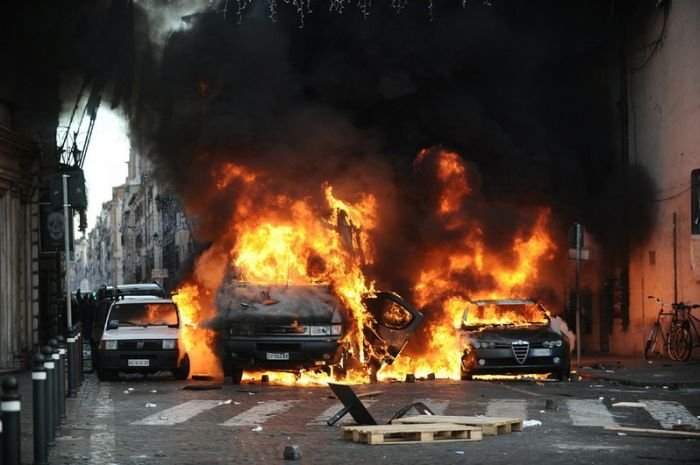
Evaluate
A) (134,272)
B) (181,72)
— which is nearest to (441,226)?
(181,72)

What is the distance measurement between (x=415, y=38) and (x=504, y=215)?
5.33 m

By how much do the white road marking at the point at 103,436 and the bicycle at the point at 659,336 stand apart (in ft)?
43.6

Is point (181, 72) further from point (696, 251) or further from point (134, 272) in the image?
point (134, 272)

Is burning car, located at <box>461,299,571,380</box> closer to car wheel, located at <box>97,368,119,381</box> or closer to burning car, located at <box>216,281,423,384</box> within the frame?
burning car, located at <box>216,281,423,384</box>

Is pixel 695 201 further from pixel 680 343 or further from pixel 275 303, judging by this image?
pixel 275 303

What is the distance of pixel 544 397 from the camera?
17875 mm

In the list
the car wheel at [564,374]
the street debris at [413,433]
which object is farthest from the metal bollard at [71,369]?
the car wheel at [564,374]

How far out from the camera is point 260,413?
15.6 meters

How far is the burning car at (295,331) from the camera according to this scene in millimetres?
20609

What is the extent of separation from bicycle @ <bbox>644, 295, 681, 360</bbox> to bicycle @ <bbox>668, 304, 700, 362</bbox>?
7.4 inches

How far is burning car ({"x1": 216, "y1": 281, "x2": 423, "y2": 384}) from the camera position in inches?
811

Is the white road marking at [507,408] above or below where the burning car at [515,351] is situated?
below

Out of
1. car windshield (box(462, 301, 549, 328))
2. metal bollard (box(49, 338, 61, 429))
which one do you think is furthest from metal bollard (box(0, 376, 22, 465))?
car windshield (box(462, 301, 549, 328))

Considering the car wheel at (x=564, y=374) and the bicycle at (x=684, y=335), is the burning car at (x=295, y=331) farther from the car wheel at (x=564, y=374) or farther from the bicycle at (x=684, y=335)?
the bicycle at (x=684, y=335)
